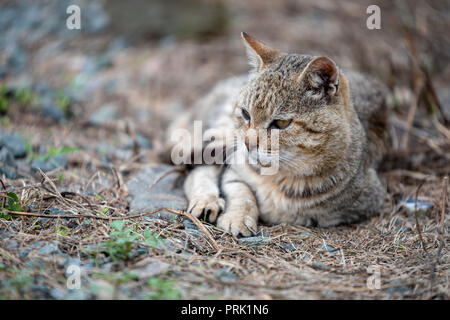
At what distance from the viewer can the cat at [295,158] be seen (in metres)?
2.78

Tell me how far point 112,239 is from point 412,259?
1887mm

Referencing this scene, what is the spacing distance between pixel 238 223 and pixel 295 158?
0.61m

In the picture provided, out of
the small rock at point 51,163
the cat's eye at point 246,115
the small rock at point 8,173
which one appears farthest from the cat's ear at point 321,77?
the small rock at point 8,173

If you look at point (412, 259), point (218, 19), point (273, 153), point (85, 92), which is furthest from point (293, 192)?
point (218, 19)

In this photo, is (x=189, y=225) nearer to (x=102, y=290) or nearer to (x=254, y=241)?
(x=254, y=241)

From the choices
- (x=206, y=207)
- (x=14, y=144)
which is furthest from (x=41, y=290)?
(x=14, y=144)

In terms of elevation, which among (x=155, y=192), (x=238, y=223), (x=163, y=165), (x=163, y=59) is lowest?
(x=238, y=223)

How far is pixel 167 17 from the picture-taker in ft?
24.5

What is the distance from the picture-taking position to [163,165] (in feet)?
12.7

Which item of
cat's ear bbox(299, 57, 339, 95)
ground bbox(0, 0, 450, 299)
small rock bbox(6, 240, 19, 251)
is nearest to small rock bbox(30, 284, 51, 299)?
ground bbox(0, 0, 450, 299)

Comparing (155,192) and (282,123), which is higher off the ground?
(282,123)

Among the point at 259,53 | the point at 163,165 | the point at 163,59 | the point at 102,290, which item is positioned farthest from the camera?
the point at 163,59

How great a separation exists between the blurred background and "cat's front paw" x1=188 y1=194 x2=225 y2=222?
120cm
